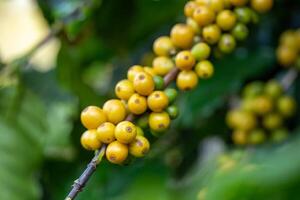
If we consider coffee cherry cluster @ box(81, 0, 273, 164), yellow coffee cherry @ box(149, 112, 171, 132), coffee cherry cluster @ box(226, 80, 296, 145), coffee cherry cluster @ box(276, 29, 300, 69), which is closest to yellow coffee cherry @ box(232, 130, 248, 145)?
coffee cherry cluster @ box(226, 80, 296, 145)

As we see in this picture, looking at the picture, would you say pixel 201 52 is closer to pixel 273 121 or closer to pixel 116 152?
pixel 116 152

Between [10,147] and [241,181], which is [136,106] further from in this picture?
[10,147]

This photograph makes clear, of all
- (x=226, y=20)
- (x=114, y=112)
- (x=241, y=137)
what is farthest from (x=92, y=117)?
(x=241, y=137)

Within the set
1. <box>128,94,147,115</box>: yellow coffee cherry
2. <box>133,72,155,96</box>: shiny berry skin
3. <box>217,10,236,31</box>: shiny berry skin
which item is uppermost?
<box>217,10,236,31</box>: shiny berry skin

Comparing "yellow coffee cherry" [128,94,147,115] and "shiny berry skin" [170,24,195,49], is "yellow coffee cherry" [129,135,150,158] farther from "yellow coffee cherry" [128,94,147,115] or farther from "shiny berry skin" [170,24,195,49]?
"shiny berry skin" [170,24,195,49]

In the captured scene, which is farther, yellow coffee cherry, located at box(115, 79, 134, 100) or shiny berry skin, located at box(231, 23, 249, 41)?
shiny berry skin, located at box(231, 23, 249, 41)

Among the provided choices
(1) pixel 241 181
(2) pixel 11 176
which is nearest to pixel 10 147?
(2) pixel 11 176
